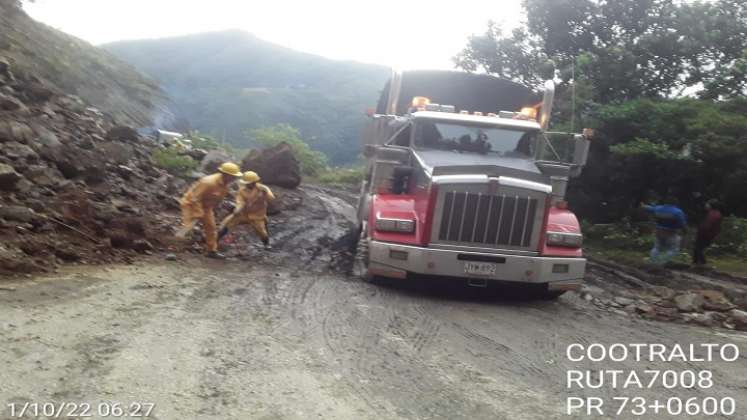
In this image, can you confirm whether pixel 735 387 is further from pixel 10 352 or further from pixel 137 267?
pixel 137 267

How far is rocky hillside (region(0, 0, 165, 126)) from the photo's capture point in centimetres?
1872

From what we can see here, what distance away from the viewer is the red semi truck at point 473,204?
7.55 metres

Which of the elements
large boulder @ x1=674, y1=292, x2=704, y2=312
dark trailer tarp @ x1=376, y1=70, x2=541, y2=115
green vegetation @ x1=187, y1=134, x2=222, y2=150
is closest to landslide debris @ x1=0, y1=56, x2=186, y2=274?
dark trailer tarp @ x1=376, y1=70, x2=541, y2=115

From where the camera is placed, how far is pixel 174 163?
51.0 ft

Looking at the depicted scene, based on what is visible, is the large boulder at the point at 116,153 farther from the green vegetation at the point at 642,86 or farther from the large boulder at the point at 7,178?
the green vegetation at the point at 642,86

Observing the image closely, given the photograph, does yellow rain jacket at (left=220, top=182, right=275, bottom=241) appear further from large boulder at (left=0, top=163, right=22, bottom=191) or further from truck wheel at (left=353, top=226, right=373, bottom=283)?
large boulder at (left=0, top=163, right=22, bottom=191)

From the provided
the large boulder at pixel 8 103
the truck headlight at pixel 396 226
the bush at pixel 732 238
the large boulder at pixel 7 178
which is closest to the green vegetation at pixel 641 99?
the bush at pixel 732 238

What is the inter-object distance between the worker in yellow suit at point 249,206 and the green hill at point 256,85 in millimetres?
32268

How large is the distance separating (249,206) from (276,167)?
7.89m

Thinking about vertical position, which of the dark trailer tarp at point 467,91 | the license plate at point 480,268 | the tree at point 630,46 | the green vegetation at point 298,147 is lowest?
the green vegetation at point 298,147

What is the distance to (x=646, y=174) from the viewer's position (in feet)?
50.8

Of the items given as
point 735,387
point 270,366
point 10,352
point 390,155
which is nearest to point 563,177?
point 390,155

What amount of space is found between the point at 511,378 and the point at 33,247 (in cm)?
559

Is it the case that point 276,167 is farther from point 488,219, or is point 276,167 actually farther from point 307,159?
point 307,159
